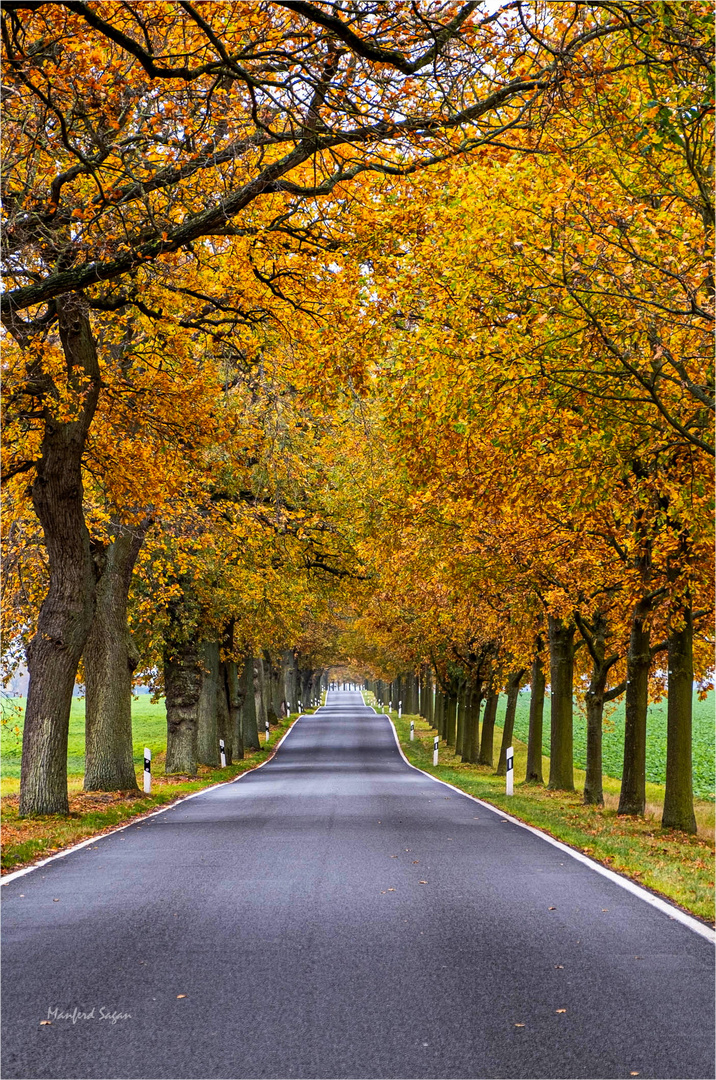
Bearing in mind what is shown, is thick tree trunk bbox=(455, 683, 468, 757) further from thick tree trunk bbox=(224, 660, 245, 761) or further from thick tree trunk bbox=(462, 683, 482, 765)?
thick tree trunk bbox=(224, 660, 245, 761)

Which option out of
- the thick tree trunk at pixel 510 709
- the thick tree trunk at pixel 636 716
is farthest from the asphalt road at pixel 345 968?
the thick tree trunk at pixel 510 709

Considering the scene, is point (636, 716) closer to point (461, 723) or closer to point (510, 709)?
point (510, 709)

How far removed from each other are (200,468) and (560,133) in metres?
7.76

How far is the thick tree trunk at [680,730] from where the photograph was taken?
55.8 ft

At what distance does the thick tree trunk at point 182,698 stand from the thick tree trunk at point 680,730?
14.8m

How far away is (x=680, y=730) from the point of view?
56.0 feet

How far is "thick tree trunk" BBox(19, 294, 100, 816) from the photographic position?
1446 centimetres

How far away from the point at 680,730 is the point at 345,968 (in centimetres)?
1194

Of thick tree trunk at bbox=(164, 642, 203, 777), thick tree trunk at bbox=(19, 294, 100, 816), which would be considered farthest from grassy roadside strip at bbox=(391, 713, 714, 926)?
thick tree trunk at bbox=(19, 294, 100, 816)

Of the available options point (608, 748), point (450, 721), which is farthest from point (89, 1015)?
point (608, 748)

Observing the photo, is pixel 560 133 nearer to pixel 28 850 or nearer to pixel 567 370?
pixel 567 370

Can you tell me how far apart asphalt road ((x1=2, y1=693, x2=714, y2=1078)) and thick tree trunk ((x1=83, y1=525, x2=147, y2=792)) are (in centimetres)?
784

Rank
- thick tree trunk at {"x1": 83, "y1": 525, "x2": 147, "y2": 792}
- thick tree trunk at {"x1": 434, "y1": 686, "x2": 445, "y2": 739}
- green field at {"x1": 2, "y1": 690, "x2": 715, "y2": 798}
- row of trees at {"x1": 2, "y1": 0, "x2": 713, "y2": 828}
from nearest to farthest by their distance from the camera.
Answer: row of trees at {"x1": 2, "y1": 0, "x2": 713, "y2": 828}
thick tree trunk at {"x1": 83, "y1": 525, "x2": 147, "y2": 792}
green field at {"x1": 2, "y1": 690, "x2": 715, "y2": 798}
thick tree trunk at {"x1": 434, "y1": 686, "x2": 445, "y2": 739}

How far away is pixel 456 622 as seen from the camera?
30219mm
